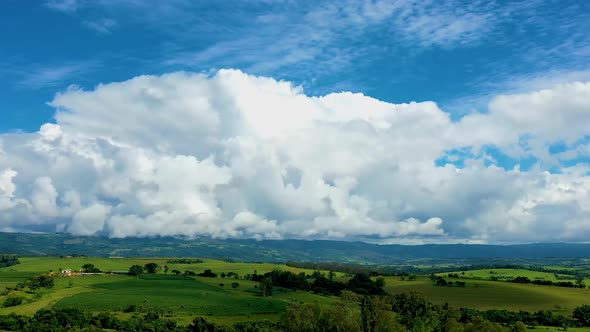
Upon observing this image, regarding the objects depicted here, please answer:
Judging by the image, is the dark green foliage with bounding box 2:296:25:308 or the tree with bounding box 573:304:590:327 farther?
the tree with bounding box 573:304:590:327

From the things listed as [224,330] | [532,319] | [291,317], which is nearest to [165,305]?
[224,330]

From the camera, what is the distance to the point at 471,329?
119 meters

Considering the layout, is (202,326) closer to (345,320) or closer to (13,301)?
(345,320)

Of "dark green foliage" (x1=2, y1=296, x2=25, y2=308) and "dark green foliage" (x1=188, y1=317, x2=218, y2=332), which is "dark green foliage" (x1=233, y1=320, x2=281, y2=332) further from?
"dark green foliage" (x1=2, y1=296, x2=25, y2=308)

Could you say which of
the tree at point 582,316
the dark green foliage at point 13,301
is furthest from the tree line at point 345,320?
the dark green foliage at point 13,301

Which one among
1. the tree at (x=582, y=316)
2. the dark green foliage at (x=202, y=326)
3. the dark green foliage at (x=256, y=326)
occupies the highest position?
the tree at (x=582, y=316)

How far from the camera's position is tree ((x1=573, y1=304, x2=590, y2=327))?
623 feet

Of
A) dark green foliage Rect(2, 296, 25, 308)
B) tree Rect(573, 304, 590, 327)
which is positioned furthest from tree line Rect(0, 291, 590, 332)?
dark green foliage Rect(2, 296, 25, 308)

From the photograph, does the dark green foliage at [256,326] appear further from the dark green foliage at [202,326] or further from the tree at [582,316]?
the tree at [582,316]

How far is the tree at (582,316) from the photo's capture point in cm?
18988

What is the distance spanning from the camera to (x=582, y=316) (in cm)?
19425

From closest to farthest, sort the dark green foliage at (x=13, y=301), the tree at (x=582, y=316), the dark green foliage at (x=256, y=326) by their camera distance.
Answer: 1. the dark green foliage at (x=256, y=326)
2. the dark green foliage at (x=13, y=301)
3. the tree at (x=582, y=316)

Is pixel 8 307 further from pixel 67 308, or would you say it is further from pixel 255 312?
pixel 255 312

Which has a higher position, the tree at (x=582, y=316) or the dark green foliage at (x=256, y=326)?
the tree at (x=582, y=316)
